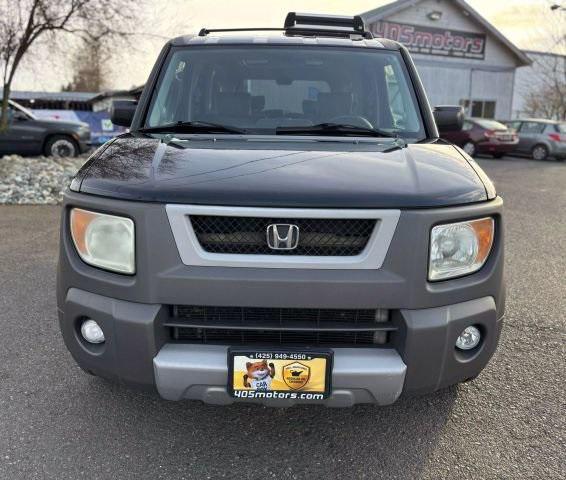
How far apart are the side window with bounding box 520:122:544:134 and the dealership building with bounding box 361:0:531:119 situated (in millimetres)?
7609

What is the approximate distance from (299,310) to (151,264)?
1.97ft

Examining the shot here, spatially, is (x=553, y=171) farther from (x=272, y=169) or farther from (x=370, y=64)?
(x=272, y=169)

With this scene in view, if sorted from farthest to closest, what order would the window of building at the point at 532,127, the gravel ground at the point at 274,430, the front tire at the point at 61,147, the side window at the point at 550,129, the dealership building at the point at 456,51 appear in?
the dealership building at the point at 456,51 < the window of building at the point at 532,127 < the side window at the point at 550,129 < the front tire at the point at 61,147 < the gravel ground at the point at 274,430

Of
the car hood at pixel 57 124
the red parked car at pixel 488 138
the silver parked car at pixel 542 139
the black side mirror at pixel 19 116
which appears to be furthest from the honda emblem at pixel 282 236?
the silver parked car at pixel 542 139

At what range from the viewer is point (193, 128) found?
2.95 metres

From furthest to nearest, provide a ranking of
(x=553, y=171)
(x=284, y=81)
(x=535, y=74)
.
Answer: (x=535, y=74) < (x=553, y=171) < (x=284, y=81)

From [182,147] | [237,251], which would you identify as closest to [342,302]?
[237,251]

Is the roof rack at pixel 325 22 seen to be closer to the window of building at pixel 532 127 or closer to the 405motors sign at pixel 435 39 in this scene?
the window of building at pixel 532 127

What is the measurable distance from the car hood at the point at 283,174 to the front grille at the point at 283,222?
2.8 inches

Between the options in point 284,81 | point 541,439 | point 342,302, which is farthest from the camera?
point 284,81

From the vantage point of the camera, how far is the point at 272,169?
7.20ft

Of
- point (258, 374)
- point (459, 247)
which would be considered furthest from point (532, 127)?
point (258, 374)

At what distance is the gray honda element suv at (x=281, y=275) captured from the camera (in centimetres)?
202

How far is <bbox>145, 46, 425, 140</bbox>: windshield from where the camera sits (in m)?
3.11
